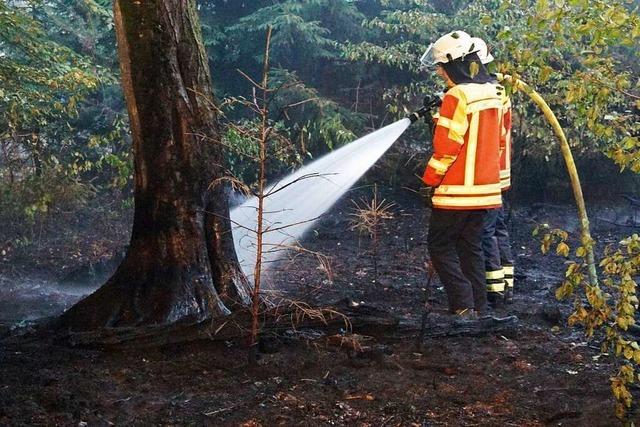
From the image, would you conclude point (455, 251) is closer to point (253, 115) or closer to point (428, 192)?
point (428, 192)

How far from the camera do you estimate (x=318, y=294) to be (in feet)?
18.6

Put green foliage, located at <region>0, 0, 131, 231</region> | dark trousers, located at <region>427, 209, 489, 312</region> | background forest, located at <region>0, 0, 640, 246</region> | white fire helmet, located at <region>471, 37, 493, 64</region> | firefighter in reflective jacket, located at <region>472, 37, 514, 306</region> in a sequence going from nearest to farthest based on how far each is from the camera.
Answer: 1. white fire helmet, located at <region>471, 37, 493, 64</region>
2. dark trousers, located at <region>427, 209, 489, 312</region>
3. firefighter in reflective jacket, located at <region>472, 37, 514, 306</region>
4. green foliage, located at <region>0, 0, 131, 231</region>
5. background forest, located at <region>0, 0, 640, 246</region>

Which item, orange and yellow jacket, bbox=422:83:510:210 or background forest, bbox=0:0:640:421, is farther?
background forest, bbox=0:0:640:421

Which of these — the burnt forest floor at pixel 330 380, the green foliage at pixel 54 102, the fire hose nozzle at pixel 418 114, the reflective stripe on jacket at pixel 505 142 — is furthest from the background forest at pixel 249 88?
A: the burnt forest floor at pixel 330 380

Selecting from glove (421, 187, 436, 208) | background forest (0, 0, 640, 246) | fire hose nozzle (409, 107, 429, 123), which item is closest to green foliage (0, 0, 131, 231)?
background forest (0, 0, 640, 246)

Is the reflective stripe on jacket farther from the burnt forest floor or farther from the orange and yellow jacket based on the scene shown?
the burnt forest floor

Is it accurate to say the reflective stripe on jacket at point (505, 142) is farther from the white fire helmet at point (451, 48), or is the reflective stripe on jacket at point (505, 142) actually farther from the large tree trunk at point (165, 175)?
the large tree trunk at point (165, 175)

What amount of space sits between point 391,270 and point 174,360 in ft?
11.3

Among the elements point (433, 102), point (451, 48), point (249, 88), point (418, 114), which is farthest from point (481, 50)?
point (249, 88)

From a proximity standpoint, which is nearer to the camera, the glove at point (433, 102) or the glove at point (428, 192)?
the glove at point (428, 192)

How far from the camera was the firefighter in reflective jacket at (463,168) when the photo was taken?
15.1 ft

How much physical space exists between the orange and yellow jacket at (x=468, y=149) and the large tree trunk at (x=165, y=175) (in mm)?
1640

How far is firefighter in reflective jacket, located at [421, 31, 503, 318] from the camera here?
4.62 metres

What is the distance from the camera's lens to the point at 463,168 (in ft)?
15.6
